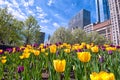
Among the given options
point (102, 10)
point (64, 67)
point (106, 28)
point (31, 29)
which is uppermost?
point (102, 10)

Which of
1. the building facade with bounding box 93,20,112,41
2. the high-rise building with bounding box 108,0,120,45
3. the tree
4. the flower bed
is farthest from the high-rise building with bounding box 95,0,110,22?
the flower bed

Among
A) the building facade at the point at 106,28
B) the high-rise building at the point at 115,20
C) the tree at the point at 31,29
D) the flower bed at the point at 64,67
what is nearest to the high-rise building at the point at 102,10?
the building facade at the point at 106,28

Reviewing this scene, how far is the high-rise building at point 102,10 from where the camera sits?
174m

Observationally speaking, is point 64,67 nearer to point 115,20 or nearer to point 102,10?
point 115,20

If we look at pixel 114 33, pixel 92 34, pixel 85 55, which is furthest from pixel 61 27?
pixel 114 33

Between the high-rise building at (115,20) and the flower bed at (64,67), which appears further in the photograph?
the high-rise building at (115,20)

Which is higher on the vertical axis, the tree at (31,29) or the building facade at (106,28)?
the building facade at (106,28)

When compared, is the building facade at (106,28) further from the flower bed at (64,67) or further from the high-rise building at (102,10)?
the flower bed at (64,67)

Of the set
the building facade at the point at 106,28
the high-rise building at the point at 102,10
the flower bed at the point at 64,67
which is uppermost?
the high-rise building at the point at 102,10

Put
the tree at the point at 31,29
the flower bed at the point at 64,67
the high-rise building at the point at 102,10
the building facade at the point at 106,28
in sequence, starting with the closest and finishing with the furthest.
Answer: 1. the flower bed at the point at 64,67
2. the tree at the point at 31,29
3. the building facade at the point at 106,28
4. the high-rise building at the point at 102,10

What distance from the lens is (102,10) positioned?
17562 centimetres

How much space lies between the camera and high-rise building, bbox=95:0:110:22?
174 meters

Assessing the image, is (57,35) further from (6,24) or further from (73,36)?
Answer: (6,24)

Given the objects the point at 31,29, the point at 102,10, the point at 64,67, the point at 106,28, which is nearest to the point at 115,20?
the point at 106,28
